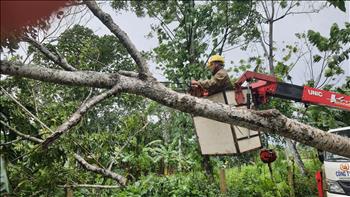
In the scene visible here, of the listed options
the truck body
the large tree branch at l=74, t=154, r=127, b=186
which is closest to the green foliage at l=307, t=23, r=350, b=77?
the truck body

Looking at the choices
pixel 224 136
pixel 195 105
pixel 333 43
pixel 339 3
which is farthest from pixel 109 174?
pixel 333 43

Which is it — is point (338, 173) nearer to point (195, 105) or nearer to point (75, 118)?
point (195, 105)

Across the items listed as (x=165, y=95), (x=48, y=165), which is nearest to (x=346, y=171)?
(x=165, y=95)

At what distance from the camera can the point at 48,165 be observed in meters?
4.71

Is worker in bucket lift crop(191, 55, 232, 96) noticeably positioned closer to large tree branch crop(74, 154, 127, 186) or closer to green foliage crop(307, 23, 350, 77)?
large tree branch crop(74, 154, 127, 186)

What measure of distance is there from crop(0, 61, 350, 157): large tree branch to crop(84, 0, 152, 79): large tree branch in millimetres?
112

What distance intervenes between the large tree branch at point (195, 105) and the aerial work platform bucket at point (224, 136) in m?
1.21

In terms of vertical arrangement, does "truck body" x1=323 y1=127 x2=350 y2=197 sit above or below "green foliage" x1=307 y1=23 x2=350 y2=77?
below

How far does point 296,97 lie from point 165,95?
287 centimetres

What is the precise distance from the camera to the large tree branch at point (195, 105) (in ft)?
10.9

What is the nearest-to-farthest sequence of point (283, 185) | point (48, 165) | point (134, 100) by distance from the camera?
point (48, 165)
point (283, 185)
point (134, 100)

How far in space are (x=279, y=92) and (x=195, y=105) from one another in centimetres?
240

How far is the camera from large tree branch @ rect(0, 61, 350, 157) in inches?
131

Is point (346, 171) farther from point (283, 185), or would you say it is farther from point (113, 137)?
point (113, 137)
